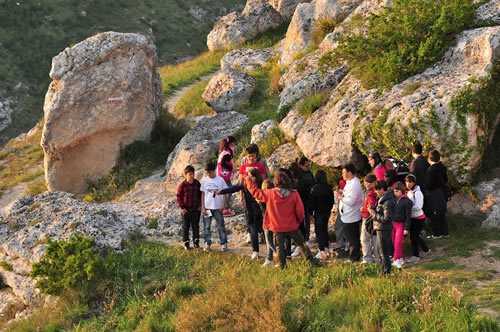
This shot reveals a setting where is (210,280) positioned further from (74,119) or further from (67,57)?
(67,57)

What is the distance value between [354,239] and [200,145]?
7.32 metres

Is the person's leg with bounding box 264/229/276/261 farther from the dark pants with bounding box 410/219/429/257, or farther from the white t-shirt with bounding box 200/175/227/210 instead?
the dark pants with bounding box 410/219/429/257

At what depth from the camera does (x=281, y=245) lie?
7172 millimetres

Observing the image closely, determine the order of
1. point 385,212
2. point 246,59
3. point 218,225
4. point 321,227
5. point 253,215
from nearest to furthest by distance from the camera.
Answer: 1. point 385,212
2. point 321,227
3. point 253,215
4. point 218,225
5. point 246,59

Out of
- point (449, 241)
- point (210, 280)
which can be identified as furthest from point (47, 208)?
point (449, 241)

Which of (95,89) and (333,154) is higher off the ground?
(95,89)

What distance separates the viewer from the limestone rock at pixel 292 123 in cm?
1202

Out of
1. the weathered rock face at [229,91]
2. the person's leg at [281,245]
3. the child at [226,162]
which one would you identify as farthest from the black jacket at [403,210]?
the weathered rock face at [229,91]

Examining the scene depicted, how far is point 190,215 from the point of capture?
336 inches

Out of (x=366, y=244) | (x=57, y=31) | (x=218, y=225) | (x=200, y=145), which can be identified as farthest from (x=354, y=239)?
(x=57, y=31)

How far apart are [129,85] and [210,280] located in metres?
10.2

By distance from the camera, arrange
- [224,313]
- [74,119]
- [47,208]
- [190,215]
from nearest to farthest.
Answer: [224,313], [190,215], [47,208], [74,119]

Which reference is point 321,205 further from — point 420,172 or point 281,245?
point 420,172

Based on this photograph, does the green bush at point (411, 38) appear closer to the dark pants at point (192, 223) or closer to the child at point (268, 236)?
the child at point (268, 236)
